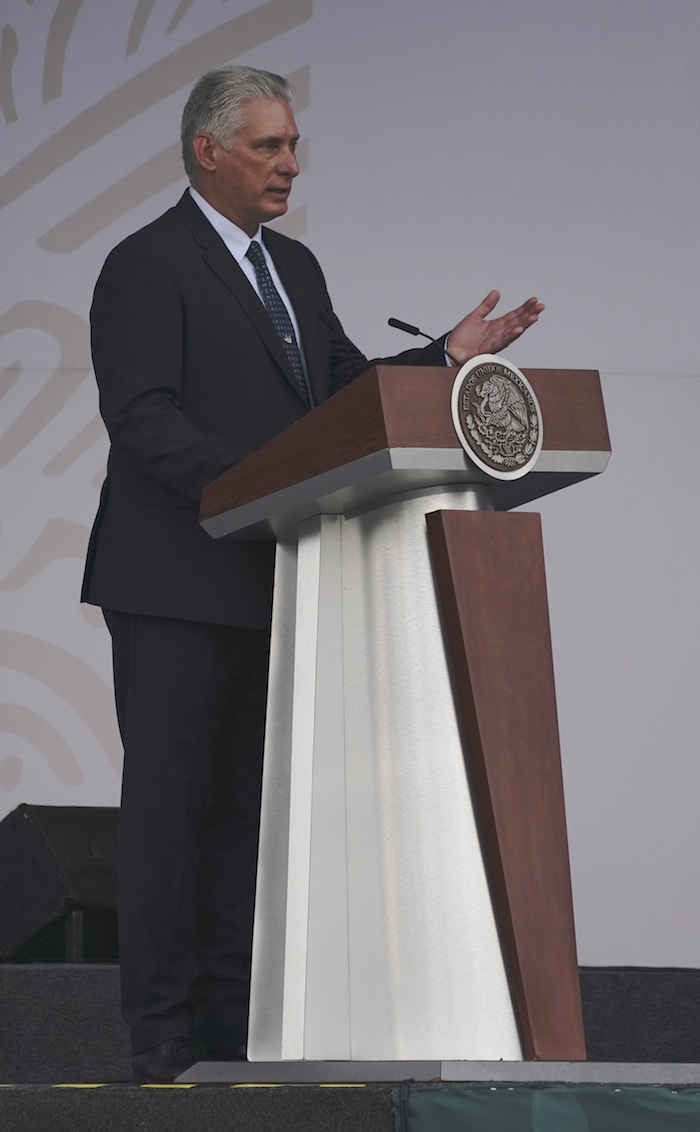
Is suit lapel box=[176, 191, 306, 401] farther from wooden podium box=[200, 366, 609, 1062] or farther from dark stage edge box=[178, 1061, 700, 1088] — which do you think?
dark stage edge box=[178, 1061, 700, 1088]

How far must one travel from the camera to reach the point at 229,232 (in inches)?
60.3

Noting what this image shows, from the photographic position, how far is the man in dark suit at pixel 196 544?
1306 mm

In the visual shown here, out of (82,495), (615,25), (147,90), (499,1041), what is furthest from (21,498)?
(499,1041)

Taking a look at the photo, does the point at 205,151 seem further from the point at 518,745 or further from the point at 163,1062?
the point at 163,1062

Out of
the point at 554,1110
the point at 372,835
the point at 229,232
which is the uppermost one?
the point at 229,232

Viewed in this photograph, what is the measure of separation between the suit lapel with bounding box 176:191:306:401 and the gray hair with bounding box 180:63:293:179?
0.33 ft

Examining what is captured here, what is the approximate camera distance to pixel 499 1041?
38.9 inches

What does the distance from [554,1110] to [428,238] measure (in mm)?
2496

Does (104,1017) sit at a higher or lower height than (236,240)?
lower

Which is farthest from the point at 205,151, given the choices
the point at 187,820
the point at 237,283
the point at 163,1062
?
the point at 163,1062

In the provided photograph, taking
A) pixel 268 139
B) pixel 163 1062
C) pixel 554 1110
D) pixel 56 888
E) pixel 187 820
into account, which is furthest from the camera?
pixel 56 888

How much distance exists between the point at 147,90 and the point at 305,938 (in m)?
2.63

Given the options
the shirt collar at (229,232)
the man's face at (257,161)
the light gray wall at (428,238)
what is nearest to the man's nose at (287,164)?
the man's face at (257,161)

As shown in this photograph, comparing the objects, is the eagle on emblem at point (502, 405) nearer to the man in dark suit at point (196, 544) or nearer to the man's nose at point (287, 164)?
the man in dark suit at point (196, 544)
